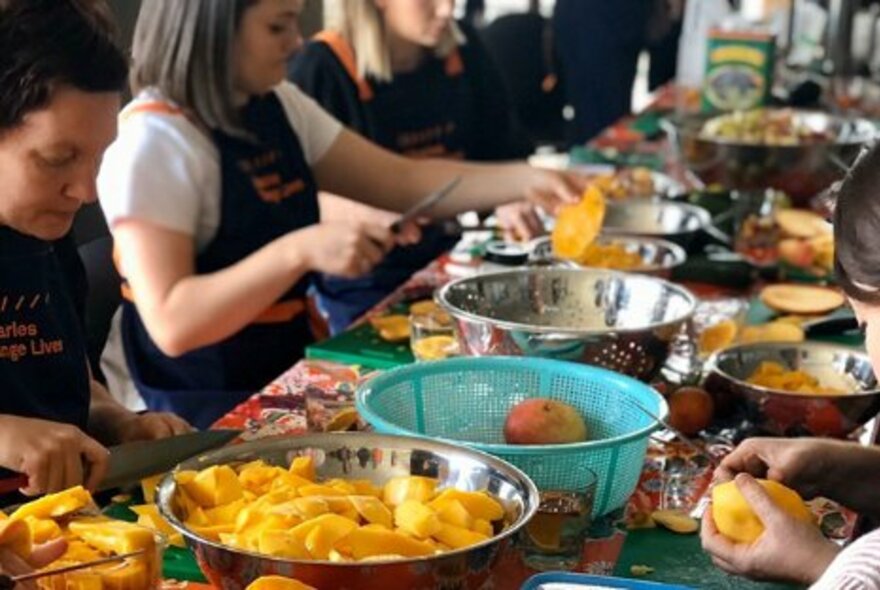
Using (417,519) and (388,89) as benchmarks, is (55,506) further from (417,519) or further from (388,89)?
(388,89)

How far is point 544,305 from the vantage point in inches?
81.2

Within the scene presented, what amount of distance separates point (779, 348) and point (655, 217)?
78 centimetres

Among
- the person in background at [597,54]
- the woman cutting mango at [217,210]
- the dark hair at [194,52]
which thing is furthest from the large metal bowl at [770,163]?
the person in background at [597,54]

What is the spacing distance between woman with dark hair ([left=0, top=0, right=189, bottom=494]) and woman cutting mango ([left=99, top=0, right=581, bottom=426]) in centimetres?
42

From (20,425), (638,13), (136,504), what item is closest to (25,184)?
(20,425)

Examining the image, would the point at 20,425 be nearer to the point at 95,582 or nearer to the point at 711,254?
the point at 95,582

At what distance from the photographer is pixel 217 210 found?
2.48 meters

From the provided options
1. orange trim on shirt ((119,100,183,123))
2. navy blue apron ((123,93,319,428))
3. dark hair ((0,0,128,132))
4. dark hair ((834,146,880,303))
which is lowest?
navy blue apron ((123,93,319,428))

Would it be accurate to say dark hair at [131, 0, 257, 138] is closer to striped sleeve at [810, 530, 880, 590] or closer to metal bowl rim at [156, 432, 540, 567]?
metal bowl rim at [156, 432, 540, 567]

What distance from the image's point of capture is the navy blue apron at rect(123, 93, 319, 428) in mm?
2496

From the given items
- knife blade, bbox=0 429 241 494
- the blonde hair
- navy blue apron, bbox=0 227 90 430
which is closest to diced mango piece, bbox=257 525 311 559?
knife blade, bbox=0 429 241 494

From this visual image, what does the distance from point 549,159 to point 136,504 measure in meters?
4.76

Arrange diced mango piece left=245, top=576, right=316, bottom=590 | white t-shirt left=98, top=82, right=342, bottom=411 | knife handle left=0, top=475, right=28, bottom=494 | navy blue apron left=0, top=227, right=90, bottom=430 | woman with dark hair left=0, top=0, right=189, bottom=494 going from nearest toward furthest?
1. diced mango piece left=245, top=576, right=316, bottom=590
2. woman with dark hair left=0, top=0, right=189, bottom=494
3. knife handle left=0, top=475, right=28, bottom=494
4. navy blue apron left=0, top=227, right=90, bottom=430
5. white t-shirt left=98, top=82, right=342, bottom=411

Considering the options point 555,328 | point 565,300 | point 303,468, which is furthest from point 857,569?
point 565,300
